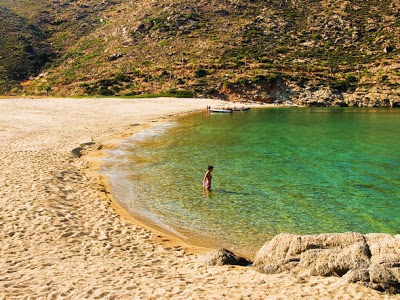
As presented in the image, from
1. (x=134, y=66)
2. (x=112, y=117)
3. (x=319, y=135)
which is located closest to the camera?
(x=319, y=135)

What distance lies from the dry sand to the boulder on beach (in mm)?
304

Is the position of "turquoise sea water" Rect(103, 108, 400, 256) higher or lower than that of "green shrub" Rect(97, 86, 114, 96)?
lower

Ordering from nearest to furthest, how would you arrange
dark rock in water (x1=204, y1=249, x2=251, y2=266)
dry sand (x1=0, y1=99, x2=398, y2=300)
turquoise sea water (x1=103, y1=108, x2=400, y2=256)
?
1. dry sand (x1=0, y1=99, x2=398, y2=300)
2. dark rock in water (x1=204, y1=249, x2=251, y2=266)
3. turquoise sea water (x1=103, y1=108, x2=400, y2=256)

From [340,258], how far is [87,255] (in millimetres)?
5931

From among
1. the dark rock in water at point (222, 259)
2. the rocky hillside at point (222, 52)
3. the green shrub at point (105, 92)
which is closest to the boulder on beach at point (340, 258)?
the dark rock in water at point (222, 259)

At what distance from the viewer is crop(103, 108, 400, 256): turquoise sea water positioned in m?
12.5

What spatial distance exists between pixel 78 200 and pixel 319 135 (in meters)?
27.0

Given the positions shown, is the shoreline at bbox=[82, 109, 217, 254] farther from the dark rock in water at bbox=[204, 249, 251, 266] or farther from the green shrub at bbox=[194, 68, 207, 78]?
the green shrub at bbox=[194, 68, 207, 78]

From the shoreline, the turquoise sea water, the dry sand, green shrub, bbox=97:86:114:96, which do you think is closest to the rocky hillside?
green shrub, bbox=97:86:114:96

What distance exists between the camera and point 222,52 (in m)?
81.6

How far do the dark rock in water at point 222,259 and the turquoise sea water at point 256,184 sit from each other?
125 centimetres

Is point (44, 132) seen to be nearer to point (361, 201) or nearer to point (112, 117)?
point (112, 117)

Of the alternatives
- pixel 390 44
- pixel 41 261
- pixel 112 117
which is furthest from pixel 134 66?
pixel 41 261

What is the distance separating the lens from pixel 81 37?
101 m
